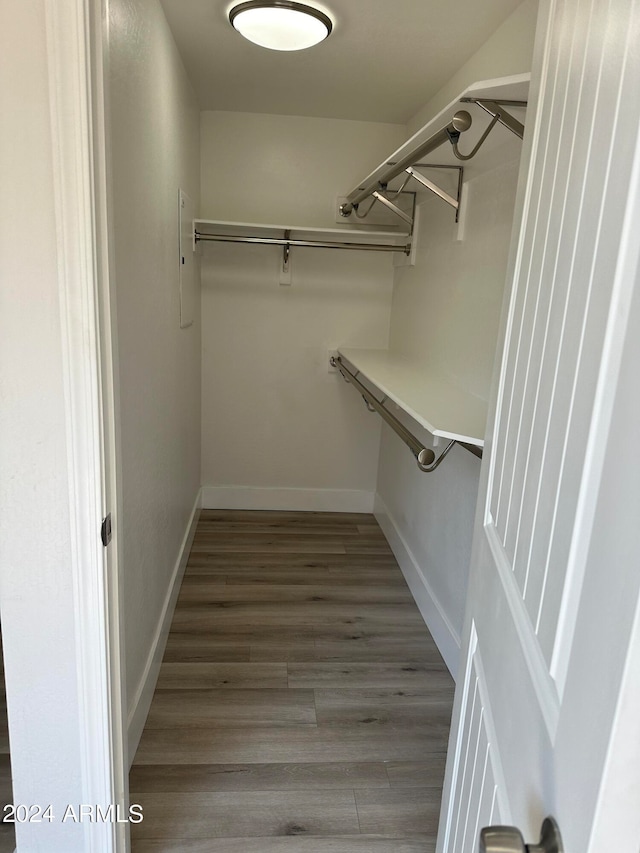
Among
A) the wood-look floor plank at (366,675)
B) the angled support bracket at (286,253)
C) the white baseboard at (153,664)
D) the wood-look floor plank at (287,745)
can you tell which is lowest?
the wood-look floor plank at (287,745)

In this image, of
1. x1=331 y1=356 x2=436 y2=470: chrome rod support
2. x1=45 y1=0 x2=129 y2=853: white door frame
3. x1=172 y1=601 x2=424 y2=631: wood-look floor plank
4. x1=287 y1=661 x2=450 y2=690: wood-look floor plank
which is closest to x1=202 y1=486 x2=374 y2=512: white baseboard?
x1=331 y1=356 x2=436 y2=470: chrome rod support

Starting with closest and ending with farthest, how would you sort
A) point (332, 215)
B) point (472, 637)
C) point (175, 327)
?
point (472, 637) < point (175, 327) < point (332, 215)

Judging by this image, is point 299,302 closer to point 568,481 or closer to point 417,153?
point 417,153

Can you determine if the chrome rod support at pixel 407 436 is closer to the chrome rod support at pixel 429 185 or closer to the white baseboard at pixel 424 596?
the white baseboard at pixel 424 596

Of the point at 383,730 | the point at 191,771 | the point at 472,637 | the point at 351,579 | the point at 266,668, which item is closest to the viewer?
the point at 472,637

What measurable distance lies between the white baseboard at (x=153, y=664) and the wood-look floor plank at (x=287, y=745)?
0.07 metres

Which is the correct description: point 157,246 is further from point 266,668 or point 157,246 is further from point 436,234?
point 266,668

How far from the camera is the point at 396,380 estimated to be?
7.07ft

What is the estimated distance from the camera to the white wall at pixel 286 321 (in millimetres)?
3051

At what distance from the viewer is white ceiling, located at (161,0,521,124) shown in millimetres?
1796

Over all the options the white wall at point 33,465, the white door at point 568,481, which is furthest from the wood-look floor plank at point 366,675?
the white door at point 568,481

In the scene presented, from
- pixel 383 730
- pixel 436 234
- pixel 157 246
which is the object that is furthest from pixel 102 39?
pixel 383 730

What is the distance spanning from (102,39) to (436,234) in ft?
5.85

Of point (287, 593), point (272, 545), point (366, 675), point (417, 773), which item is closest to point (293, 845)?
point (417, 773)
